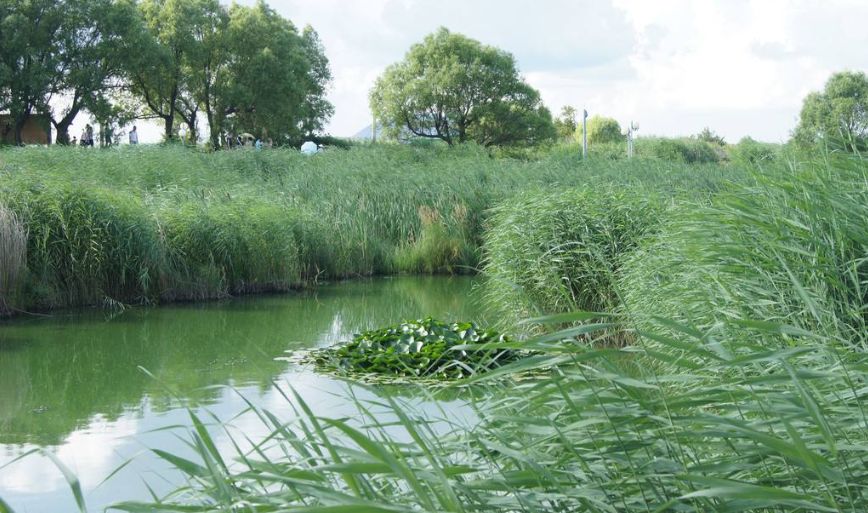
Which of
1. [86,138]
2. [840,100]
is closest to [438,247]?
[86,138]

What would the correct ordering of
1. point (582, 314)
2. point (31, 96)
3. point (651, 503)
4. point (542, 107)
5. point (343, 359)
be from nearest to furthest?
1. point (582, 314)
2. point (651, 503)
3. point (343, 359)
4. point (31, 96)
5. point (542, 107)

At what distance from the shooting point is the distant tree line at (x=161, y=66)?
35.6 meters

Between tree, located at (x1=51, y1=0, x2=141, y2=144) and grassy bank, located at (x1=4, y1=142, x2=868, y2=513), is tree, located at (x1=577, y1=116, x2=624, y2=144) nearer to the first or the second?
tree, located at (x1=51, y1=0, x2=141, y2=144)

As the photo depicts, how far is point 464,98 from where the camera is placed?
47875 mm

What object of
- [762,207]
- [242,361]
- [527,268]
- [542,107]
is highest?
[542,107]

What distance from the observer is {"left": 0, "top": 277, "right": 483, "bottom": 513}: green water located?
5535 mm

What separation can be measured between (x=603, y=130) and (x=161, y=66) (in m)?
36.7

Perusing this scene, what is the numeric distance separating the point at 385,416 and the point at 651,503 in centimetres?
348

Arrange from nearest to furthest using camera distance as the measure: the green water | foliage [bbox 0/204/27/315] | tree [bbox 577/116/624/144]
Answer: the green water
foliage [bbox 0/204/27/315]
tree [bbox 577/116/624/144]

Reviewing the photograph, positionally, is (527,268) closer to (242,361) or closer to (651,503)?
(242,361)

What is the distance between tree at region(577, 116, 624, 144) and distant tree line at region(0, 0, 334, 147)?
24.2 m

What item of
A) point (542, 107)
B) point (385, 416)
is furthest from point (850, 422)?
point (542, 107)

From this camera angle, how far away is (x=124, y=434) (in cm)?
638

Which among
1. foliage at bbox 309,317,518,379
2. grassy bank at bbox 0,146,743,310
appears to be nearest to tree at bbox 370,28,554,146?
grassy bank at bbox 0,146,743,310
